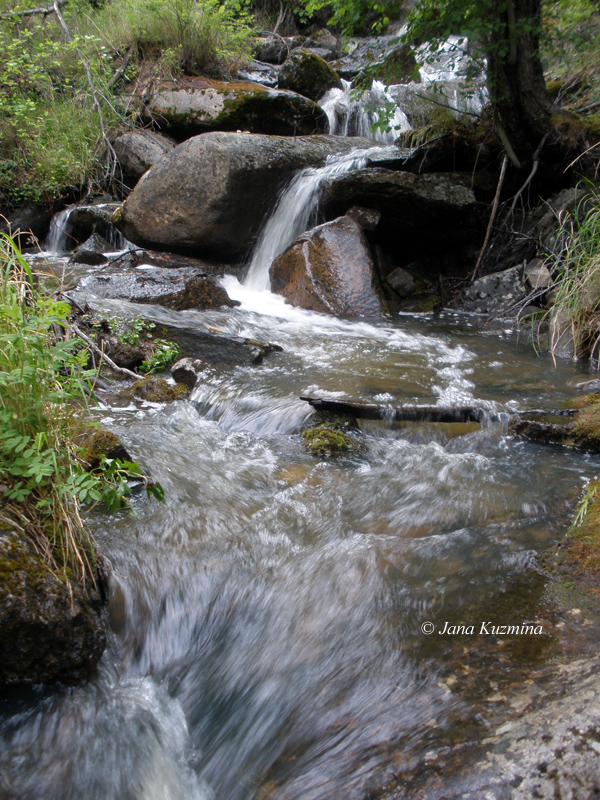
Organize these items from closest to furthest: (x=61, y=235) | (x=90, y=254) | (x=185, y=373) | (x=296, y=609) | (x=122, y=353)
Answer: (x=296, y=609) → (x=185, y=373) → (x=122, y=353) → (x=90, y=254) → (x=61, y=235)

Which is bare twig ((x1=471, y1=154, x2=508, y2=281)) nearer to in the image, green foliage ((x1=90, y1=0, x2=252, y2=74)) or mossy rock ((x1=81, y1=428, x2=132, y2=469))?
mossy rock ((x1=81, y1=428, x2=132, y2=469))

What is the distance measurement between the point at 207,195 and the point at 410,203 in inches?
115

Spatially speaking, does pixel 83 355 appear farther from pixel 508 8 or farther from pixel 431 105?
pixel 431 105

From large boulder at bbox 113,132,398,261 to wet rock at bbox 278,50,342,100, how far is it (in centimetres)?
469

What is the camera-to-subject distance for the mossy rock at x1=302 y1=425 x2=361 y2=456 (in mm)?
3773

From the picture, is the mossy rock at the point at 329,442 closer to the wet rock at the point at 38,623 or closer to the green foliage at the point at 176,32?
the wet rock at the point at 38,623

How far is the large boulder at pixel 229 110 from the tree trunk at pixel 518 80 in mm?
4389

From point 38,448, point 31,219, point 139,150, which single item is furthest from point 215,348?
point 31,219

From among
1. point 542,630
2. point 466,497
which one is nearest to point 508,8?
point 466,497

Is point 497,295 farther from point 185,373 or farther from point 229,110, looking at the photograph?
point 229,110

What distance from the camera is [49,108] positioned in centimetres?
1034

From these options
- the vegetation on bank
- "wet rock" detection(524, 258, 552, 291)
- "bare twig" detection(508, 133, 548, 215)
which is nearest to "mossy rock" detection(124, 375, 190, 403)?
"wet rock" detection(524, 258, 552, 291)

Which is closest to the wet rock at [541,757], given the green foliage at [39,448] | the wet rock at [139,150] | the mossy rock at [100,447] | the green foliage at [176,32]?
the green foliage at [39,448]

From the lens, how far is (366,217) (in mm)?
Result: 7625
